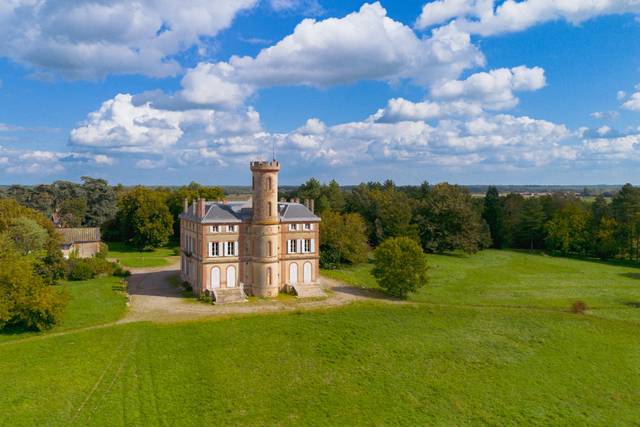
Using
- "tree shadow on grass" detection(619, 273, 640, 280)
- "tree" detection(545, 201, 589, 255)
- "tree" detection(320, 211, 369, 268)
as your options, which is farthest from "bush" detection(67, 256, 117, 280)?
"tree" detection(545, 201, 589, 255)

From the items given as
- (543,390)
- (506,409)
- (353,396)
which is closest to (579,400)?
(543,390)

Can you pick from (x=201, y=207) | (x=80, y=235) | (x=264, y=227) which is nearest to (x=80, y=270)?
(x=80, y=235)

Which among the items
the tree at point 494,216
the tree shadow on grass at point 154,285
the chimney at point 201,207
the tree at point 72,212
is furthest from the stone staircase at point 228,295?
the tree at point 494,216

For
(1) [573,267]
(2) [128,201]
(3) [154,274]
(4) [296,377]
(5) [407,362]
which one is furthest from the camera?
(2) [128,201]

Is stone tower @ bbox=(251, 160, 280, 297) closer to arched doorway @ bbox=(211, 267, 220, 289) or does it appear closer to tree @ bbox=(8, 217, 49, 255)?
arched doorway @ bbox=(211, 267, 220, 289)

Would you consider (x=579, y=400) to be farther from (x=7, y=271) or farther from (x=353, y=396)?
(x=7, y=271)

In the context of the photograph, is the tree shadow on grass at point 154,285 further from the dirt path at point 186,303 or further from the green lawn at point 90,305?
the green lawn at point 90,305
